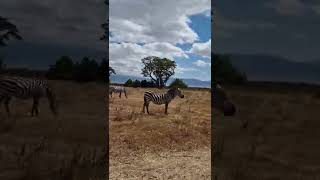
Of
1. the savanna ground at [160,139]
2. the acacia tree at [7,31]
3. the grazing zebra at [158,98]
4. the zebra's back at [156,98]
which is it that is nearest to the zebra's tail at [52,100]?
the acacia tree at [7,31]

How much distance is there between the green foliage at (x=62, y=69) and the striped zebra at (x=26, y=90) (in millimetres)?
→ 173

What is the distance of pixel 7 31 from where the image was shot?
6.09 meters

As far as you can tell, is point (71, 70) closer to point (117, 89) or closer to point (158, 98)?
point (158, 98)

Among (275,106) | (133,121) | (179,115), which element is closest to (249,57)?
(275,106)

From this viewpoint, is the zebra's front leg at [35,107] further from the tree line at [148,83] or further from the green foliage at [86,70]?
the tree line at [148,83]

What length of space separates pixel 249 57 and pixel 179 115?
17.9 ft

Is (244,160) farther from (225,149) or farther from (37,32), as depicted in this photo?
(37,32)

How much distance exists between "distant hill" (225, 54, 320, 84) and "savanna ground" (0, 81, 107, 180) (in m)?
2.19

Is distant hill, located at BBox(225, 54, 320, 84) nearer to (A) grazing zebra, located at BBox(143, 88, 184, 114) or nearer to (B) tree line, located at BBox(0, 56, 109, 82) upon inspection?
(B) tree line, located at BBox(0, 56, 109, 82)

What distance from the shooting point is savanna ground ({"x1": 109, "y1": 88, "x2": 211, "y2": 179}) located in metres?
7.71

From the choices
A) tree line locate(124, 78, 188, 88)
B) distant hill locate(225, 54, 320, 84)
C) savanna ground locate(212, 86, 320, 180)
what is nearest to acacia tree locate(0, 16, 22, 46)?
distant hill locate(225, 54, 320, 84)

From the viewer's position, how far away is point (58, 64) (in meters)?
6.56

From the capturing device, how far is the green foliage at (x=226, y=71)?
6.78 metres

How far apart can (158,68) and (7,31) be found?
9.13m
